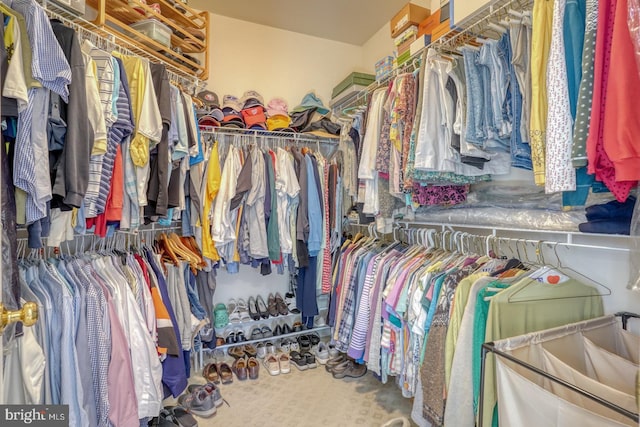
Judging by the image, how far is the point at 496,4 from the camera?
135 centimetres

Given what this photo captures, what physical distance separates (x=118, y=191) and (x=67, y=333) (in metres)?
0.60

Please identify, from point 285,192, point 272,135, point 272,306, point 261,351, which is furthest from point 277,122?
point 261,351

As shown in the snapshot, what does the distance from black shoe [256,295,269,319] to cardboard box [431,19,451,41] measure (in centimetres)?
233

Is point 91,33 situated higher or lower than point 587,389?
higher

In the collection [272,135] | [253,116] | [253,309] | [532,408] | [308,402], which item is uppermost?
[253,116]

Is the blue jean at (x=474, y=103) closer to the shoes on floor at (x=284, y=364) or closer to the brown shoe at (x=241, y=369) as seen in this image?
the shoes on floor at (x=284, y=364)

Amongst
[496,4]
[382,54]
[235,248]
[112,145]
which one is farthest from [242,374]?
[382,54]

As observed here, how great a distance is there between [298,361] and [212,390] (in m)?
0.69

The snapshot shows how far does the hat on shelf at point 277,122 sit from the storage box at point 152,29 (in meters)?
0.96

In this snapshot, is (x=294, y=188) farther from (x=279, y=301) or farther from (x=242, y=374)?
(x=242, y=374)

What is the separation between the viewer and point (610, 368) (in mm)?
1097

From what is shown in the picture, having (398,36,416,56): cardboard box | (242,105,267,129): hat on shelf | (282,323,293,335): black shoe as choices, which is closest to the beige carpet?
(282,323,293,335): black shoe

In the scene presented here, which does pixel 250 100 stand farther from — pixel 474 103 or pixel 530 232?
pixel 530 232

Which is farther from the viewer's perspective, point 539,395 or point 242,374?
point 242,374
